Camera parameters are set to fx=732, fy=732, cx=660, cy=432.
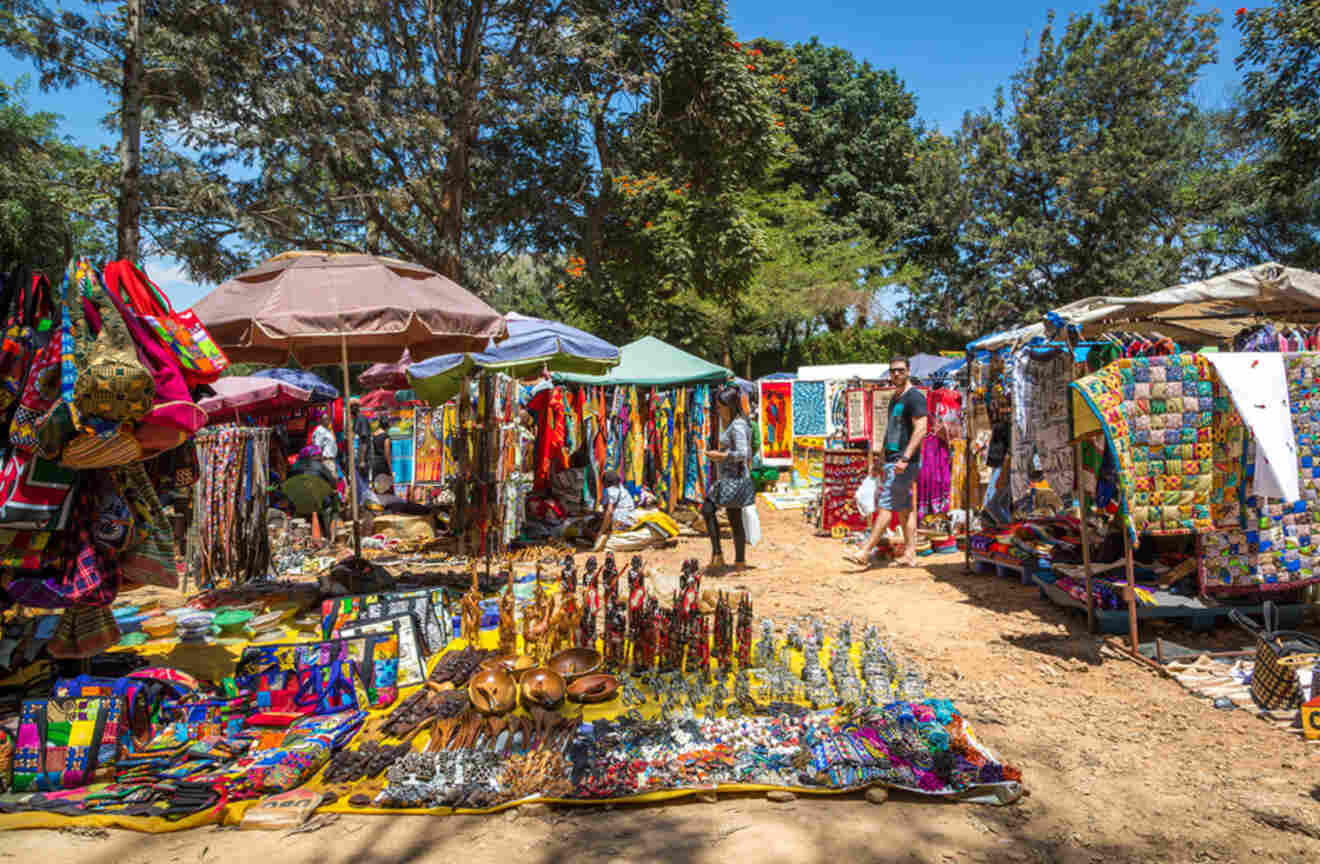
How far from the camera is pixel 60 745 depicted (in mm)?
2967

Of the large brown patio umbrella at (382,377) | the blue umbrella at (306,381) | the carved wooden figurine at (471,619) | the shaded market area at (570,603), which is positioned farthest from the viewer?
the large brown patio umbrella at (382,377)

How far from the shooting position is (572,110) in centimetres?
1270

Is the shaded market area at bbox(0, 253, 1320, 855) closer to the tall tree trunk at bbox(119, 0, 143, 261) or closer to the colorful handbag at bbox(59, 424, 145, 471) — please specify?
the colorful handbag at bbox(59, 424, 145, 471)

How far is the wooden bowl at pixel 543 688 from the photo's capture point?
3.41 metres

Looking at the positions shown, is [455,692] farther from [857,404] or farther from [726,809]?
[857,404]

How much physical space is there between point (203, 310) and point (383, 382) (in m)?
6.92

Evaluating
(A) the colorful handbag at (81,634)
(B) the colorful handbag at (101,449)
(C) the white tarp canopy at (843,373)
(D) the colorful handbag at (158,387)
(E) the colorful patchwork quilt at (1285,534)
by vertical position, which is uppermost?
(C) the white tarp canopy at (843,373)

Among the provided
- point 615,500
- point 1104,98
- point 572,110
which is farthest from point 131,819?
point 1104,98

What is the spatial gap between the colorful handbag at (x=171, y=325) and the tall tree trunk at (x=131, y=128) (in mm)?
7159

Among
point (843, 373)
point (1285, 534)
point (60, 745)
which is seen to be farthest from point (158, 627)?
point (843, 373)

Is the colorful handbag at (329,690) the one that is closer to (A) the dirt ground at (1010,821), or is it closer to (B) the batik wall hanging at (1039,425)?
(A) the dirt ground at (1010,821)

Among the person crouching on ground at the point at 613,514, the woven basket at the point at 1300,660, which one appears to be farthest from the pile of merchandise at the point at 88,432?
the woven basket at the point at 1300,660

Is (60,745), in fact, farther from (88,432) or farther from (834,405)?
(834,405)

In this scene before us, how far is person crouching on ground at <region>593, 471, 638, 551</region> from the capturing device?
8367mm
